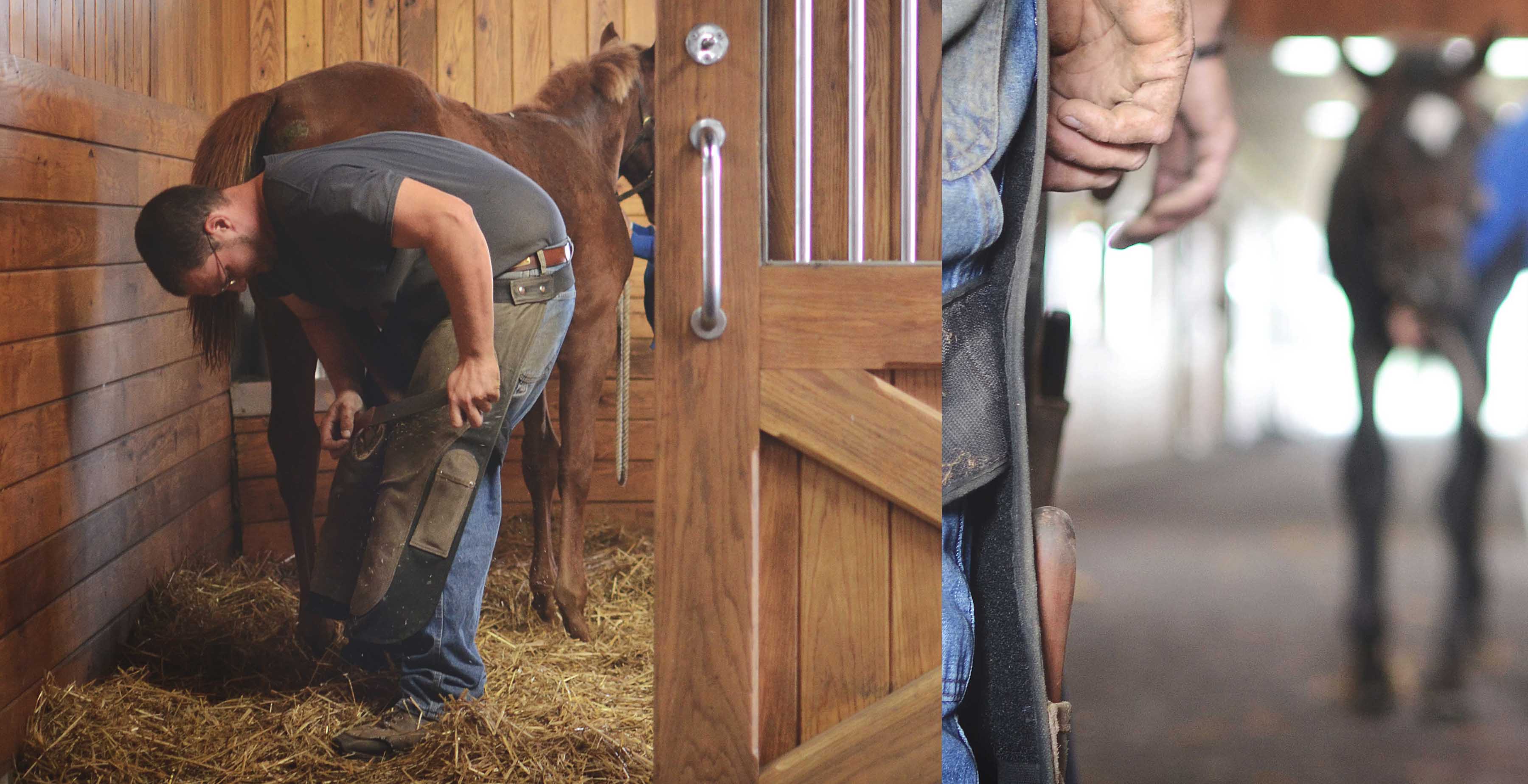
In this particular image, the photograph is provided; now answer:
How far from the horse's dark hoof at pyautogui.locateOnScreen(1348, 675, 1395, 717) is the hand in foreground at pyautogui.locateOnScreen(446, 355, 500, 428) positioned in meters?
1.16

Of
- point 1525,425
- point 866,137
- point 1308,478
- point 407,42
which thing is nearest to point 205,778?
point 407,42

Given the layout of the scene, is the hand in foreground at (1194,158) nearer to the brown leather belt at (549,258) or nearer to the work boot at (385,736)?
the brown leather belt at (549,258)

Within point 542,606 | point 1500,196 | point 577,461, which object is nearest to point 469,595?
point 542,606

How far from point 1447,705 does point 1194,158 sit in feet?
2.19

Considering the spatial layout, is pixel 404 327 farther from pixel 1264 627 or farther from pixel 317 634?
pixel 1264 627

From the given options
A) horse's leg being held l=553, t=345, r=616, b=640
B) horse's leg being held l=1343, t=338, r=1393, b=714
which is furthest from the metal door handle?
horse's leg being held l=1343, t=338, r=1393, b=714

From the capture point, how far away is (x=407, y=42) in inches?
57.6

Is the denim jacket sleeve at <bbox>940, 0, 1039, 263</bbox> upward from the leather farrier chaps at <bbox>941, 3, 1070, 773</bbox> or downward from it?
upward

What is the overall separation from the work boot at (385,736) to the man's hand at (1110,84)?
1189 millimetres

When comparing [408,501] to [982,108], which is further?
[408,501]

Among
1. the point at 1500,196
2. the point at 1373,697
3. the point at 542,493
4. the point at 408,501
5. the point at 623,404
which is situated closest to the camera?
the point at 1500,196

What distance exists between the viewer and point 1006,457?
1177 mm

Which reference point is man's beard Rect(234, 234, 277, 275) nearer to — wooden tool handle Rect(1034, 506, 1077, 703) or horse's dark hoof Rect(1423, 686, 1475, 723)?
wooden tool handle Rect(1034, 506, 1077, 703)

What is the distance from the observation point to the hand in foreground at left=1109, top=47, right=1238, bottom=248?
3.56ft
